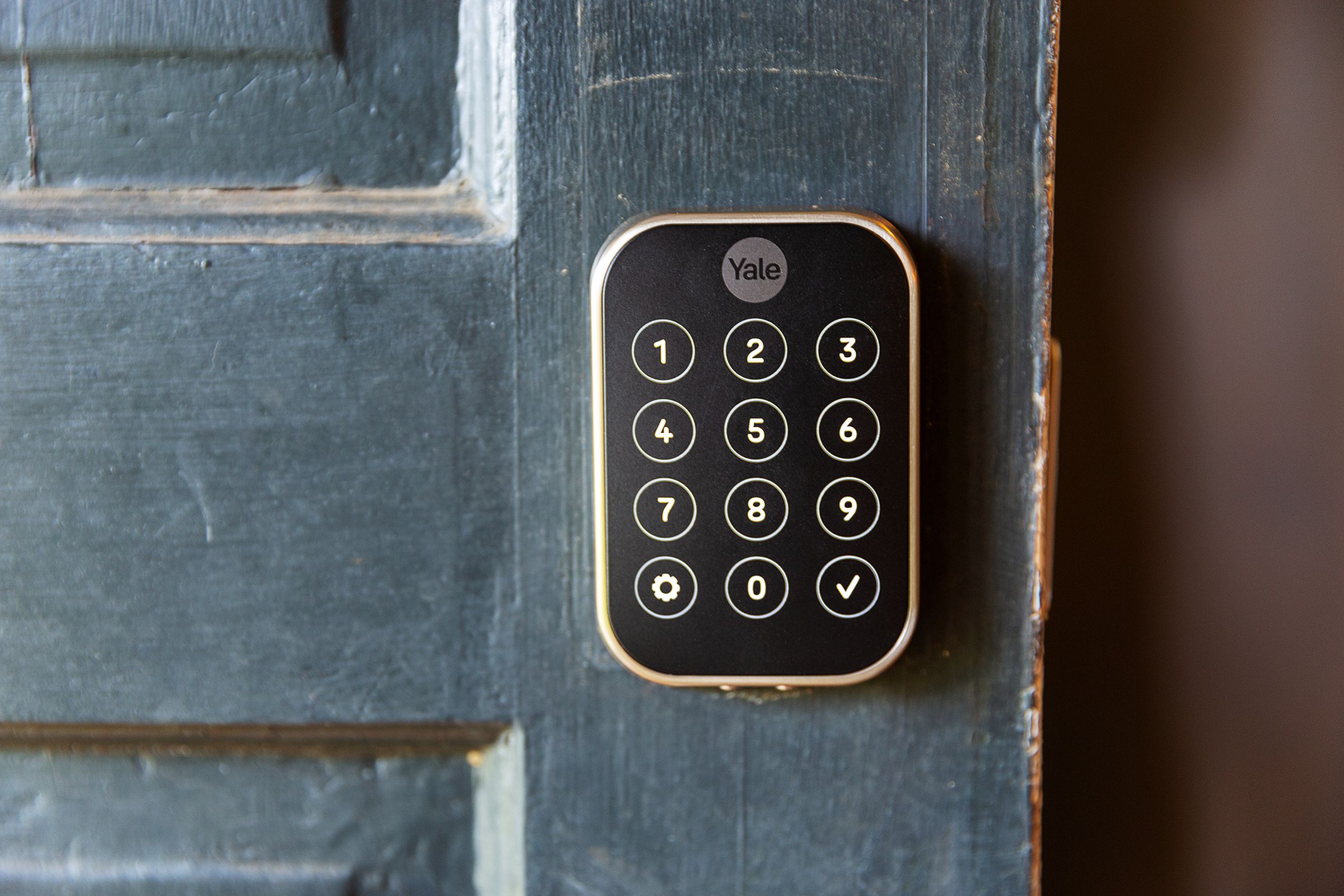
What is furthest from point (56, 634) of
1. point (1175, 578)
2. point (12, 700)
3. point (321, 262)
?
point (1175, 578)

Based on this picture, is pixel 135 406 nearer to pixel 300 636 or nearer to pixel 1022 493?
pixel 300 636

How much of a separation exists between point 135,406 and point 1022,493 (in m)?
0.29

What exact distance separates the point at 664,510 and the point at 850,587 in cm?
6

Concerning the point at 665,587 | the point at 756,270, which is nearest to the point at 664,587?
the point at 665,587

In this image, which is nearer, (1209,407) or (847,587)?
(847,587)

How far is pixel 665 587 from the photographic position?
23cm

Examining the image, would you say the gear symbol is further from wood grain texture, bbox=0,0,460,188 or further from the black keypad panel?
wood grain texture, bbox=0,0,460,188

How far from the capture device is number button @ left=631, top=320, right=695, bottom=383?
23 centimetres

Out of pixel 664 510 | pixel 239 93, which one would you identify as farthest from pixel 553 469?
pixel 239 93

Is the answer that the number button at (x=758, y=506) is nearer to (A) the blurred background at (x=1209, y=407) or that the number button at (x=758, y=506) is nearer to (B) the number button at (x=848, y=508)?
(B) the number button at (x=848, y=508)

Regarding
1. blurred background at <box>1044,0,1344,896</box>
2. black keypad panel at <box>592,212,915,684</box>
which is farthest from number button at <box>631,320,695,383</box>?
blurred background at <box>1044,0,1344,896</box>

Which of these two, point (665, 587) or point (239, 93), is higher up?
point (239, 93)

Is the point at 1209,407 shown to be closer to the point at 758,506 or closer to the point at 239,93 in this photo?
the point at 758,506

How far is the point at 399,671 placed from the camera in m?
0.25
